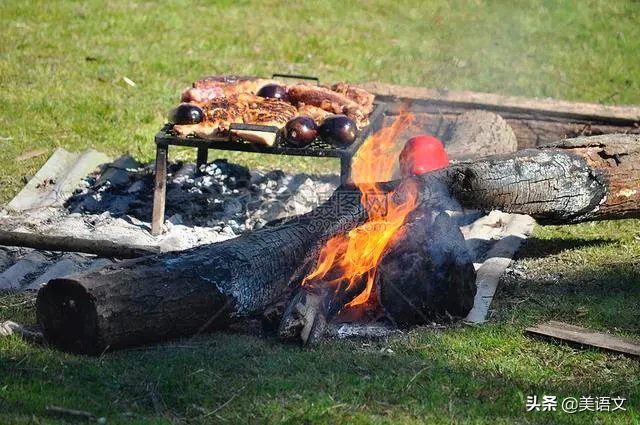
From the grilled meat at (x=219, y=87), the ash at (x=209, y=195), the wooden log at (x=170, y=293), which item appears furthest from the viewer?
the ash at (x=209, y=195)

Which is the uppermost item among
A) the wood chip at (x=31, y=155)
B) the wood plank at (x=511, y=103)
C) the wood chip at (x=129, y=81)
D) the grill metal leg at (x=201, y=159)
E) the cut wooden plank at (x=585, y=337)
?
the wood plank at (x=511, y=103)

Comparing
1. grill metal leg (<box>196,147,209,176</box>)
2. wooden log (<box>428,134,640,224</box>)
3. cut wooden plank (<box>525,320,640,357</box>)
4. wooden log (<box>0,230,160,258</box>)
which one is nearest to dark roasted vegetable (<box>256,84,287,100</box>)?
grill metal leg (<box>196,147,209,176</box>)

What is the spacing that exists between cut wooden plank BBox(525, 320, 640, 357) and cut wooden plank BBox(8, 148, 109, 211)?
189 inches

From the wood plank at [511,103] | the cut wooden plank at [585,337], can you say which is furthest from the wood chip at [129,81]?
the cut wooden plank at [585,337]

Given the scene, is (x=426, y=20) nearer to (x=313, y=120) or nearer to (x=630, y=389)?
(x=313, y=120)

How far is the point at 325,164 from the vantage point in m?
10.7

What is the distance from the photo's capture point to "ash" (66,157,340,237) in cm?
895

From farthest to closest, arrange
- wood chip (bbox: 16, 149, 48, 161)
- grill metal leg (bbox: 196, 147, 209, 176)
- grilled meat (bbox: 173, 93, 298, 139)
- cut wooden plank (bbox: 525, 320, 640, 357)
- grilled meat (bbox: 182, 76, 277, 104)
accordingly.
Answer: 1. wood chip (bbox: 16, 149, 48, 161)
2. grill metal leg (bbox: 196, 147, 209, 176)
3. grilled meat (bbox: 182, 76, 277, 104)
4. grilled meat (bbox: 173, 93, 298, 139)
5. cut wooden plank (bbox: 525, 320, 640, 357)

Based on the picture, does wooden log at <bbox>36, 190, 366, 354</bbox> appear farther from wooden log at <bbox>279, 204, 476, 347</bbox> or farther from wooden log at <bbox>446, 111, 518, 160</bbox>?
wooden log at <bbox>446, 111, 518, 160</bbox>

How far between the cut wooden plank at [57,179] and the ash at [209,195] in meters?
0.16

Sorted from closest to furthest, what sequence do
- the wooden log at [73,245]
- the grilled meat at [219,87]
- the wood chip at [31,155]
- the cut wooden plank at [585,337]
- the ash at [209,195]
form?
the cut wooden plank at [585,337] < the wooden log at [73,245] < the grilled meat at [219,87] < the ash at [209,195] < the wood chip at [31,155]

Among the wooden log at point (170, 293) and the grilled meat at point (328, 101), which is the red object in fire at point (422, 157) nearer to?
the grilled meat at point (328, 101)

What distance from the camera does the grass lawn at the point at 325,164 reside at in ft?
17.8

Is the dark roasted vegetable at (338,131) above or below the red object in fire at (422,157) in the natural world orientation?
above
